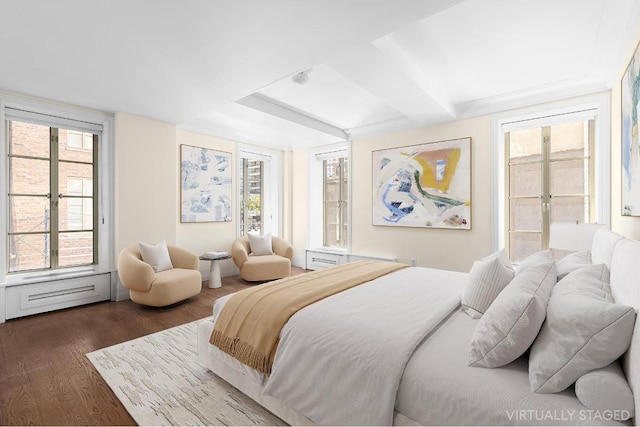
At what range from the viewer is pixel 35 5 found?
2.01 m

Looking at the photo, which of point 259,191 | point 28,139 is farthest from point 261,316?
point 259,191

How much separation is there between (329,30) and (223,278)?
435cm

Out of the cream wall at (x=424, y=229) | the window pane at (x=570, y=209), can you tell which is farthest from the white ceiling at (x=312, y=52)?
the window pane at (x=570, y=209)

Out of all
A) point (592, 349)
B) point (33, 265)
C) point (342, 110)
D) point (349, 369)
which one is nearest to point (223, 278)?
point (33, 265)

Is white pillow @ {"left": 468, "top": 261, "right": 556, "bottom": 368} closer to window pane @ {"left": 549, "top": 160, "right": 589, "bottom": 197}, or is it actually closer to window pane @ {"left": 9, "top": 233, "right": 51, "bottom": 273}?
window pane @ {"left": 549, "top": 160, "right": 589, "bottom": 197}

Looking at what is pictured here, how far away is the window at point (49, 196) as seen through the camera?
3580 millimetres

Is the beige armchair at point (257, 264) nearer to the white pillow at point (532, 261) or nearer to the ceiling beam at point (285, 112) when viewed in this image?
the ceiling beam at point (285, 112)

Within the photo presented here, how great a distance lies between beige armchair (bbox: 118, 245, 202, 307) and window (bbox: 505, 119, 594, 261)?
174 inches

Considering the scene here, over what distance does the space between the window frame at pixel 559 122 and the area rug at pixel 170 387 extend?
3.71m

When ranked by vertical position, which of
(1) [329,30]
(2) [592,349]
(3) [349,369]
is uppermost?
(1) [329,30]

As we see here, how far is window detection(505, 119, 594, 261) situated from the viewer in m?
3.70

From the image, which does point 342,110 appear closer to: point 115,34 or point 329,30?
point 329,30

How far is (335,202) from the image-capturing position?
627 cm

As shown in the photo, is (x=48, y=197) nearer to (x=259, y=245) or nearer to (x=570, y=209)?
(x=259, y=245)
